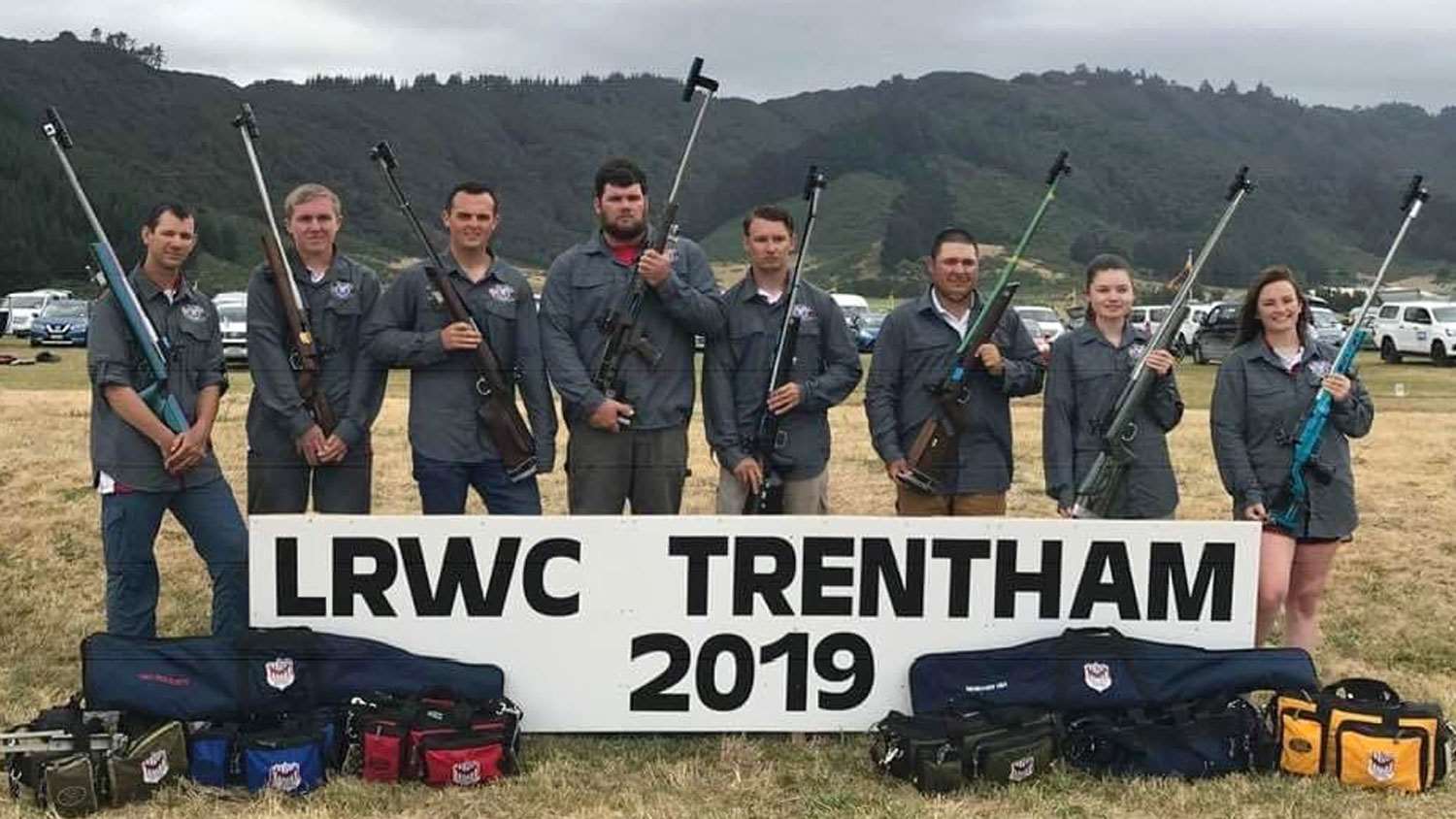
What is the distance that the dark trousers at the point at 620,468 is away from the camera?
5383 mm

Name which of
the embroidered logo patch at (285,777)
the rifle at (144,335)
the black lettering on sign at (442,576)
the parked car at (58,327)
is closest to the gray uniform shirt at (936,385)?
the black lettering on sign at (442,576)

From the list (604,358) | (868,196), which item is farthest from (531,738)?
(868,196)

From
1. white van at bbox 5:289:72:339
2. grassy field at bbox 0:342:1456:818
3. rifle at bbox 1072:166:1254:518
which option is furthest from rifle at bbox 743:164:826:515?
white van at bbox 5:289:72:339

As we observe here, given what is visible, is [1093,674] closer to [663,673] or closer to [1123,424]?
[1123,424]

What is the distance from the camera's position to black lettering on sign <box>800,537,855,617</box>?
16.4ft

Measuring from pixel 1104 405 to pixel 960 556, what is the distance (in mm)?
1027

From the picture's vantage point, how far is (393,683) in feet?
16.0

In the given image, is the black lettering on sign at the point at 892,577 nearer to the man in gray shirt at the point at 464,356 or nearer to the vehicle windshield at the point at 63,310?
the man in gray shirt at the point at 464,356

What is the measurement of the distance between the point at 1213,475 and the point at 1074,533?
7.04m

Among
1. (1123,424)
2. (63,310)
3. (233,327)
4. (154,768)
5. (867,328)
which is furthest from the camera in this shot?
(867,328)

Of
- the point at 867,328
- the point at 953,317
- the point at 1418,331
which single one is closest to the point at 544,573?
the point at 953,317

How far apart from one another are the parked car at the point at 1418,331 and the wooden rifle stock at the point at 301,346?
2948cm

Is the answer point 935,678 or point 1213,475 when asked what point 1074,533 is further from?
point 1213,475

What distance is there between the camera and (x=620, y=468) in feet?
17.7
